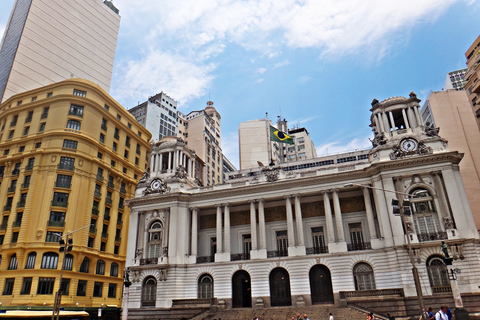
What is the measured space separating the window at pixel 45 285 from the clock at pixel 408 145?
38416 mm

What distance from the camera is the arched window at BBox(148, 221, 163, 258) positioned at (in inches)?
1555

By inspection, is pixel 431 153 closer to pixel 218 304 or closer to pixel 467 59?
pixel 218 304

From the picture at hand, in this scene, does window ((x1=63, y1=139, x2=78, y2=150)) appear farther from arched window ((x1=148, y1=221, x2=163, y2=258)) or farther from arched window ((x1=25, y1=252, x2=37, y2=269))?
arched window ((x1=148, y1=221, x2=163, y2=258))

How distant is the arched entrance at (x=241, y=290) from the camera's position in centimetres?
3641

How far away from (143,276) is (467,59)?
5955 cm

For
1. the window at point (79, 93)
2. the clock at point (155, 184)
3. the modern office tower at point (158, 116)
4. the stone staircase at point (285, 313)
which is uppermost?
the modern office tower at point (158, 116)

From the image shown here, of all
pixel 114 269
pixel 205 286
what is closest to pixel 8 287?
pixel 114 269

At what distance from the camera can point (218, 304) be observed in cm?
3422

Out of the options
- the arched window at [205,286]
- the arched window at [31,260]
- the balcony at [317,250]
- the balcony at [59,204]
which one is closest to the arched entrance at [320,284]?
the balcony at [317,250]

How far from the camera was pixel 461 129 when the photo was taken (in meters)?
52.2

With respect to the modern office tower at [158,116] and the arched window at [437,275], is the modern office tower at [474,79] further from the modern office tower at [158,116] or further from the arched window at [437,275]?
the modern office tower at [158,116]

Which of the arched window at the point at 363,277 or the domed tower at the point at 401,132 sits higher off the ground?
the domed tower at the point at 401,132

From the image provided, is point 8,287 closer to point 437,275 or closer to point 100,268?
point 100,268

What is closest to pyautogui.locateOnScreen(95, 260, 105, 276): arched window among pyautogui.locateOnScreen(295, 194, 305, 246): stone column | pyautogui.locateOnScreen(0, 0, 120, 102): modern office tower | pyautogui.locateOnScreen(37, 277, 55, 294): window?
pyautogui.locateOnScreen(37, 277, 55, 294): window
